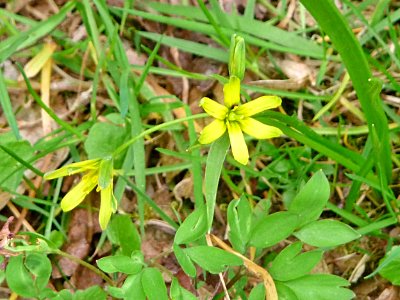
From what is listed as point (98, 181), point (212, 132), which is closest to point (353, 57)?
point (212, 132)

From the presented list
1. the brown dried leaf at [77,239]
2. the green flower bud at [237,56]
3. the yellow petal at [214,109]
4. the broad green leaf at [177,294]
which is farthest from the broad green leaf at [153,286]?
the brown dried leaf at [77,239]

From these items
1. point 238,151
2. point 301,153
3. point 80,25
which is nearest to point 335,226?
point 238,151

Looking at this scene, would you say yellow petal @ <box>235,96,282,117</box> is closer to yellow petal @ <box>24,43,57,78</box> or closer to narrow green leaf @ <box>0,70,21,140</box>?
narrow green leaf @ <box>0,70,21,140</box>

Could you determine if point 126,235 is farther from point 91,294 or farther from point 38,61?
point 38,61

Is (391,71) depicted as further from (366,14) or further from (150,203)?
(150,203)

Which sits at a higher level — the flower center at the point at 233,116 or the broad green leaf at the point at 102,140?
the flower center at the point at 233,116

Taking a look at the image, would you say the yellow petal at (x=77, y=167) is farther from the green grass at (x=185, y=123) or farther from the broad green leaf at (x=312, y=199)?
the broad green leaf at (x=312, y=199)
